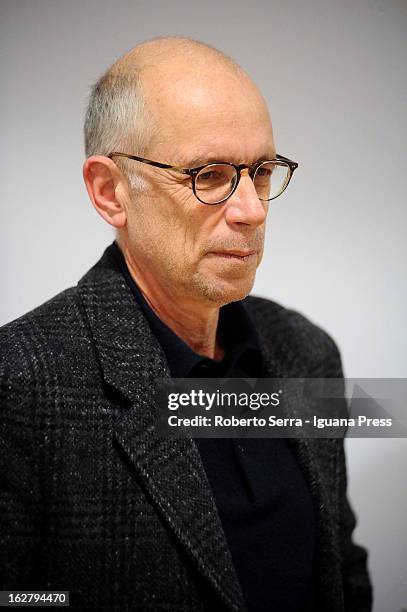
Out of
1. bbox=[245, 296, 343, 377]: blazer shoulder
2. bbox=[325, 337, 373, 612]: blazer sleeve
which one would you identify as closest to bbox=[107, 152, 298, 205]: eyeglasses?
bbox=[245, 296, 343, 377]: blazer shoulder

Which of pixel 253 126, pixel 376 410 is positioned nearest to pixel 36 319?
pixel 253 126

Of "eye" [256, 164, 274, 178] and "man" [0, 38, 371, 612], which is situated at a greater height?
"eye" [256, 164, 274, 178]

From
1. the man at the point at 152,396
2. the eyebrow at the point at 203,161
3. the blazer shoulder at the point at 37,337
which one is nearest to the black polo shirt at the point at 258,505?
the man at the point at 152,396

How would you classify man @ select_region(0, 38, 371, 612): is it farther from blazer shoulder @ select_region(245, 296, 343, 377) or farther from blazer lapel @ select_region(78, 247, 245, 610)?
blazer shoulder @ select_region(245, 296, 343, 377)

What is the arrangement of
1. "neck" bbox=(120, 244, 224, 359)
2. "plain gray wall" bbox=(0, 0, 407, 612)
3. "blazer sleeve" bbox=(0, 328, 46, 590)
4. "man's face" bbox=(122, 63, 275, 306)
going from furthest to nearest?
"plain gray wall" bbox=(0, 0, 407, 612) < "neck" bbox=(120, 244, 224, 359) < "man's face" bbox=(122, 63, 275, 306) < "blazer sleeve" bbox=(0, 328, 46, 590)

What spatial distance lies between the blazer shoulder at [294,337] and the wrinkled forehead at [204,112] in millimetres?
400

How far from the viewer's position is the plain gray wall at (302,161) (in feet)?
3.68

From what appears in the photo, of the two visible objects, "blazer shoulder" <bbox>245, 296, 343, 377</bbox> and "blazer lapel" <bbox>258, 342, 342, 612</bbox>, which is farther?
"blazer shoulder" <bbox>245, 296, 343, 377</bbox>

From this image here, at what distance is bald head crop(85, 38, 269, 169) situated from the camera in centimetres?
86

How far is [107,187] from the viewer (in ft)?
3.13

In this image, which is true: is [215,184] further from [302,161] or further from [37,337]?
[302,161]

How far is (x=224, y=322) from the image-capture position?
3.71 ft

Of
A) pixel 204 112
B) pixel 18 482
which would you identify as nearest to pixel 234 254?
pixel 204 112

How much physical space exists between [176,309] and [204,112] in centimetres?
32
